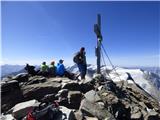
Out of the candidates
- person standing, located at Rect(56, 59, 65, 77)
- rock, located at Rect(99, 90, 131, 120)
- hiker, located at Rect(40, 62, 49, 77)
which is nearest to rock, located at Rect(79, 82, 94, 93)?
rock, located at Rect(99, 90, 131, 120)

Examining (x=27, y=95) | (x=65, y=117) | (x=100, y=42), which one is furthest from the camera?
(x=100, y=42)

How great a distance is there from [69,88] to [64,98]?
1984mm

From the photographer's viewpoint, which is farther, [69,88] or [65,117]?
[69,88]

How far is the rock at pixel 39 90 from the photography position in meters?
20.6

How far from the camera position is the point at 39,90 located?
20.9 metres

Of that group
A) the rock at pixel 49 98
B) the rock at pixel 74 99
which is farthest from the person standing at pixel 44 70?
the rock at pixel 74 99

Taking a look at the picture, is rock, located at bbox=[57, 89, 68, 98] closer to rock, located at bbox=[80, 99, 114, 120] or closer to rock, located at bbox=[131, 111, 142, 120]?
rock, located at bbox=[80, 99, 114, 120]

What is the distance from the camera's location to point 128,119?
18.4 metres

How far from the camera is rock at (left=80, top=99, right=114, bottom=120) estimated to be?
16.7 metres

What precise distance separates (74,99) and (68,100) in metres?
0.47

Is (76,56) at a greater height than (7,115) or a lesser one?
greater

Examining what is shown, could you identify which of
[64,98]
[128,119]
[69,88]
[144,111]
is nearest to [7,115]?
[64,98]

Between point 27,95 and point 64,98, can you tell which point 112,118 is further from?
point 27,95

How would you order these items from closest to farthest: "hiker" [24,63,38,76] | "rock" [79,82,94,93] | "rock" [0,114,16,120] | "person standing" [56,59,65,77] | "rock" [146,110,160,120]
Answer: "rock" [0,114,16,120]
"rock" [146,110,160,120]
"rock" [79,82,94,93]
"hiker" [24,63,38,76]
"person standing" [56,59,65,77]
